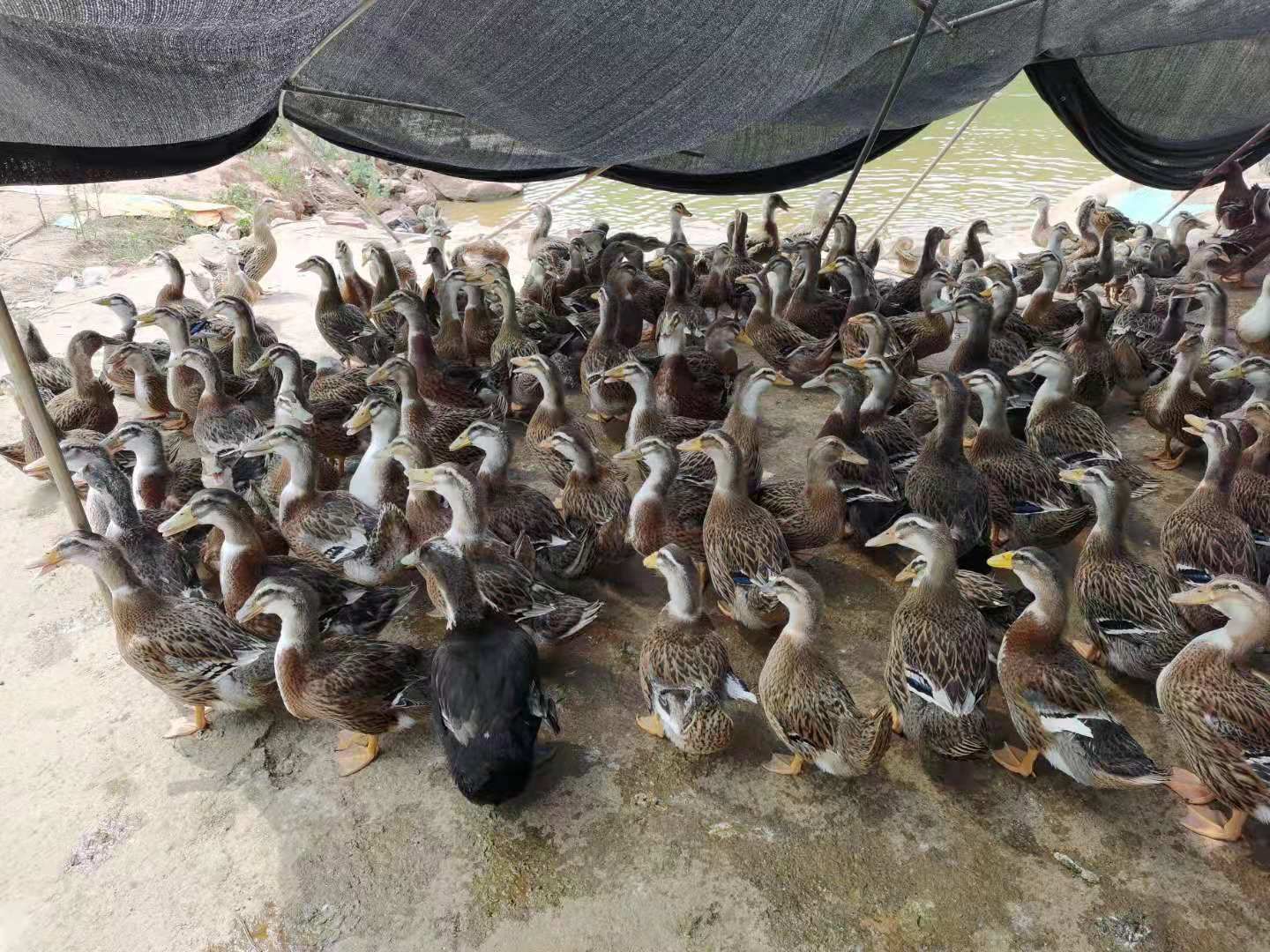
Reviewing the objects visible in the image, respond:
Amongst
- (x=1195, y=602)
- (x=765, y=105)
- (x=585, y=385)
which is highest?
(x=765, y=105)

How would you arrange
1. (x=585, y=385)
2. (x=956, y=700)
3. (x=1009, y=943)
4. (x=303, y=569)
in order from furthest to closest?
(x=585, y=385) < (x=303, y=569) < (x=956, y=700) < (x=1009, y=943)

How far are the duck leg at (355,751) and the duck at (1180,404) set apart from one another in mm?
5191

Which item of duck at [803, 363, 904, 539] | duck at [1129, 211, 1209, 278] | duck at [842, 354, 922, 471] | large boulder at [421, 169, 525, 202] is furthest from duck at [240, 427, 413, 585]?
large boulder at [421, 169, 525, 202]

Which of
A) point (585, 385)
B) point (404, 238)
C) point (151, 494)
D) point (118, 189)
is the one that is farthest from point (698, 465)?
point (118, 189)

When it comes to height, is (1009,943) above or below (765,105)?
below

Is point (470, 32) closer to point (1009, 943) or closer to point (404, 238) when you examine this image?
point (1009, 943)

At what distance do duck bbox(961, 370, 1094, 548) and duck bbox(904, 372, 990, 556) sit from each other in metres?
0.17

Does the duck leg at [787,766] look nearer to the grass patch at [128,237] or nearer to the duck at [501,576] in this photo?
the duck at [501,576]

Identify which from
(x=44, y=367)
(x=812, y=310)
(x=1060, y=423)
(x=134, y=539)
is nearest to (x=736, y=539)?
(x=1060, y=423)

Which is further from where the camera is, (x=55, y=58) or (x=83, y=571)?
(x=83, y=571)

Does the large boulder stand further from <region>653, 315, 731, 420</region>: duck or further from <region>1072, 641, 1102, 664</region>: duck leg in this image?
<region>1072, 641, 1102, 664</region>: duck leg

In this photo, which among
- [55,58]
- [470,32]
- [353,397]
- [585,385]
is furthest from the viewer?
[585,385]

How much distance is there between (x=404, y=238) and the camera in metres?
12.2

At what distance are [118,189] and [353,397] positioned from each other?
32.5ft
